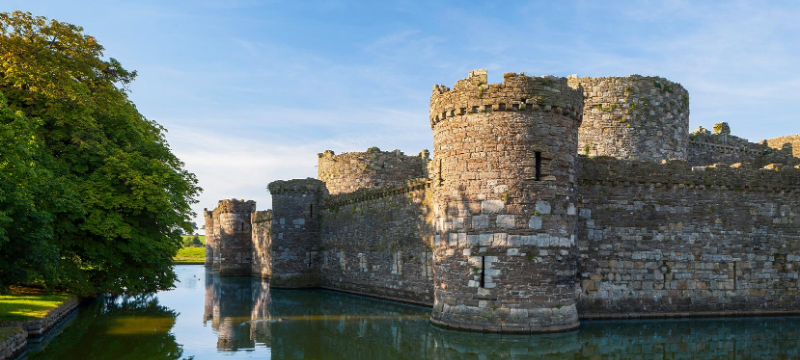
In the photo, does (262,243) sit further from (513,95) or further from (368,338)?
(513,95)

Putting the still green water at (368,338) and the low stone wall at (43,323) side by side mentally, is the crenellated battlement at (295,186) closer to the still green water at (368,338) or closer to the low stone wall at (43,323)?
the still green water at (368,338)

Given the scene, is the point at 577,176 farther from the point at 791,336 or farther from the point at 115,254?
the point at 115,254

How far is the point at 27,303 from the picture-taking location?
17641 millimetres

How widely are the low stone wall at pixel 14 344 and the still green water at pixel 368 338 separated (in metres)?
0.32

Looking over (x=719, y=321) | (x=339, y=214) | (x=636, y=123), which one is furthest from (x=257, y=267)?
(x=719, y=321)

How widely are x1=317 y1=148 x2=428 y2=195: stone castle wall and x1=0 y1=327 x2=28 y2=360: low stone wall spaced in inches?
778

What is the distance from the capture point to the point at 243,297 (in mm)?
27562

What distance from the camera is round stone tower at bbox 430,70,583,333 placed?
1520 cm

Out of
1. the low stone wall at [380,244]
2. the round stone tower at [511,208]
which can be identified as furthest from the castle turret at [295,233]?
the round stone tower at [511,208]

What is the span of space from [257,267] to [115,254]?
2338 centimetres

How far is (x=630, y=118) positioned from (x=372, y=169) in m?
14.4

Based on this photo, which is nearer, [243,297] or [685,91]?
[685,91]

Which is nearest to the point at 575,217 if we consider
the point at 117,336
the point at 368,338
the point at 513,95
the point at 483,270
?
the point at 483,270

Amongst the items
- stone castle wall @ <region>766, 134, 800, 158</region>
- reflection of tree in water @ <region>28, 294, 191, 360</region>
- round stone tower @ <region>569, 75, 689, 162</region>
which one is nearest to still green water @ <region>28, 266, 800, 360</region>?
reflection of tree in water @ <region>28, 294, 191, 360</region>
